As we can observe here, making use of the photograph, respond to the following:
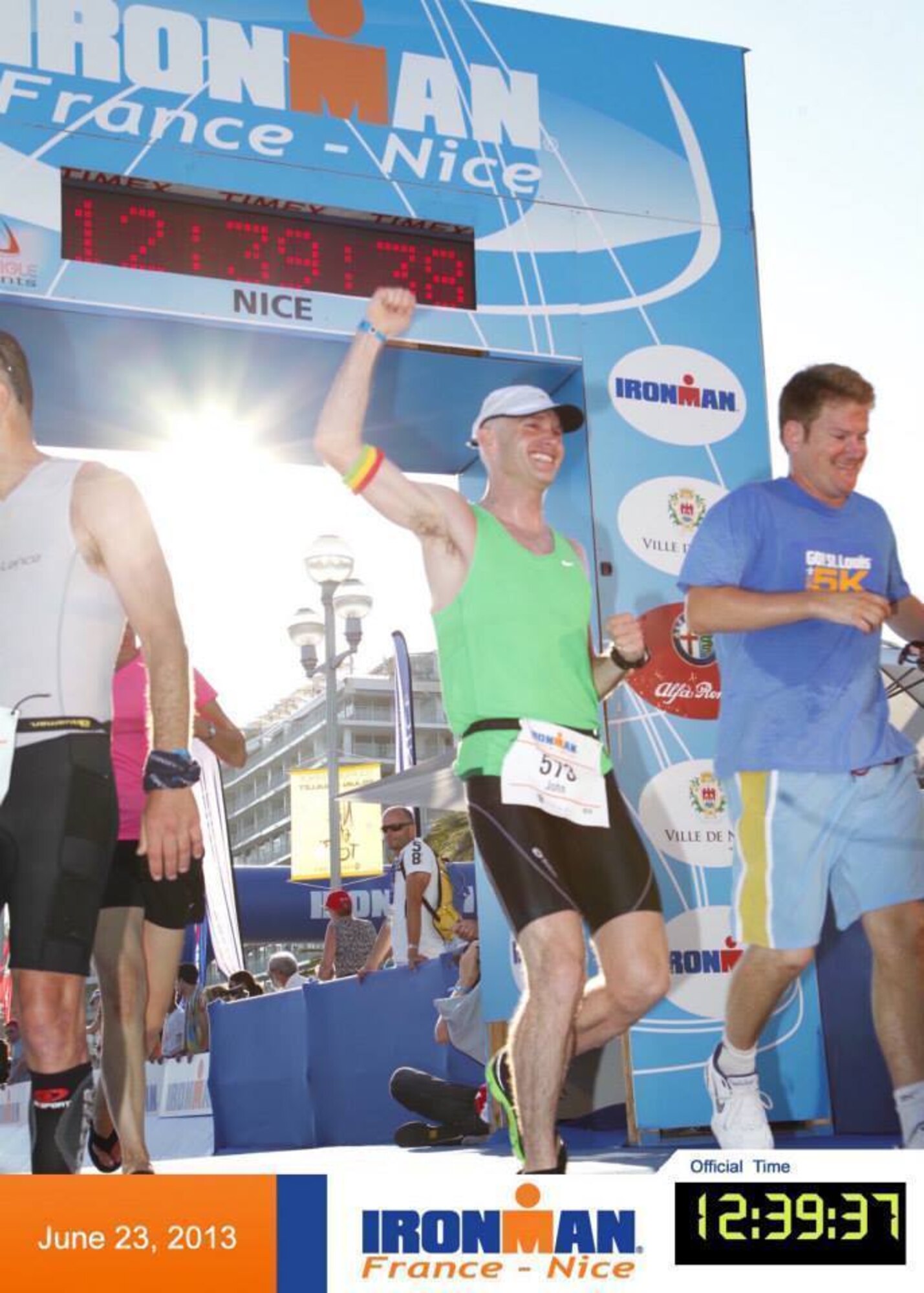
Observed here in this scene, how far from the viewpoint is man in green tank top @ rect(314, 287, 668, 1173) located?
3705mm

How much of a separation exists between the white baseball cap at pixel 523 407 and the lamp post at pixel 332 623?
7286mm

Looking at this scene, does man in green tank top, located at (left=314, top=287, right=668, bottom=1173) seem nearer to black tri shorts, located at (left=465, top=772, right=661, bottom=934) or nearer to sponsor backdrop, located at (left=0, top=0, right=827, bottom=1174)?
black tri shorts, located at (left=465, top=772, right=661, bottom=934)

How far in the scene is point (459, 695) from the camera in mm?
3998

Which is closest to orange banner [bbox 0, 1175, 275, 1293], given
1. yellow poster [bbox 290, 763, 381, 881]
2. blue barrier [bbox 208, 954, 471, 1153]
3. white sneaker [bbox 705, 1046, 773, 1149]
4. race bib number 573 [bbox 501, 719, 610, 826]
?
race bib number 573 [bbox 501, 719, 610, 826]

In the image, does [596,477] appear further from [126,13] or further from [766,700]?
[126,13]

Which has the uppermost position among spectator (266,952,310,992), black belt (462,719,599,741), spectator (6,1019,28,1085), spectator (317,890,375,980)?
black belt (462,719,599,741)

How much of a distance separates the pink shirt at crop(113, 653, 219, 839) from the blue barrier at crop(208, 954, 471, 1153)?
12.2ft

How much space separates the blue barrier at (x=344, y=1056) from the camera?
Result: 820 cm

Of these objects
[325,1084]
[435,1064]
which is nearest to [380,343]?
[435,1064]

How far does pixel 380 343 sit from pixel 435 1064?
497 cm

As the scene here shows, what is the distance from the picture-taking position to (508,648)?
3.95 meters

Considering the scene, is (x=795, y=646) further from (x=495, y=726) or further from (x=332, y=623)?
(x=332, y=623)

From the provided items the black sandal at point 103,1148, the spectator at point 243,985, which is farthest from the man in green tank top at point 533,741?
the spectator at point 243,985

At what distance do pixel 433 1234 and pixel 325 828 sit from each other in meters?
15.3
